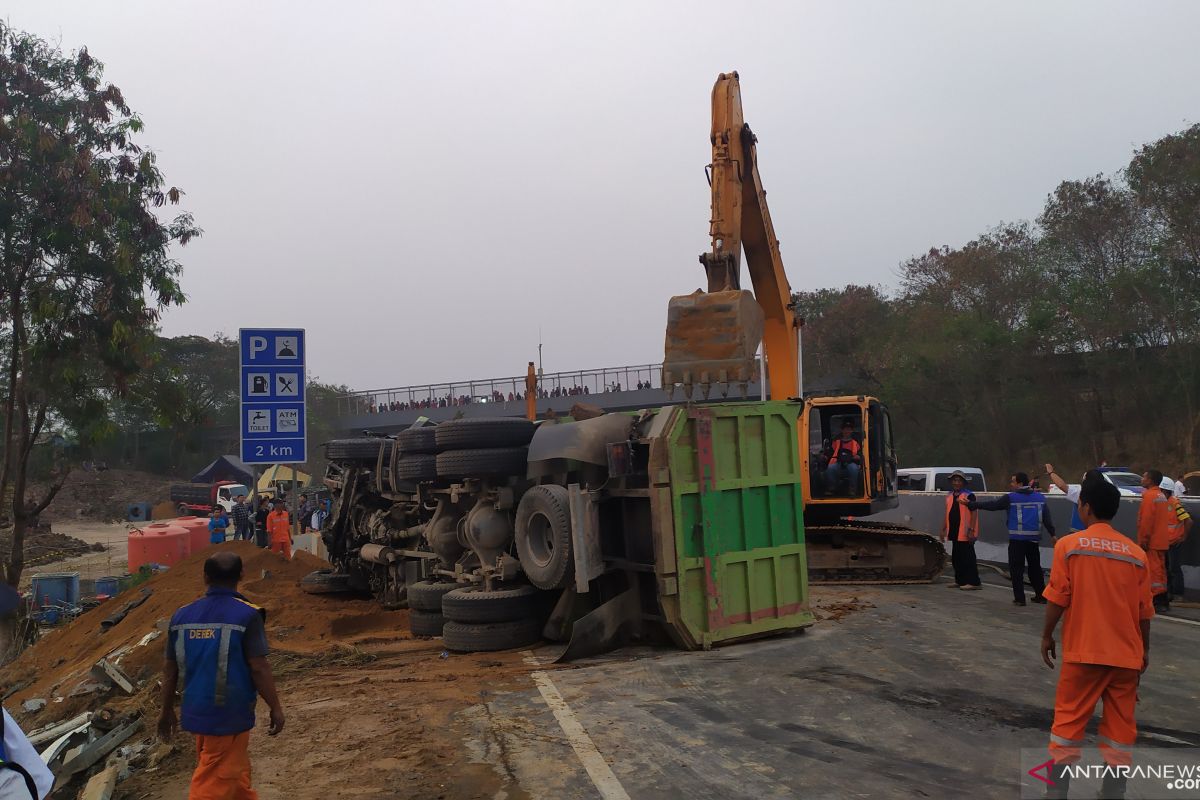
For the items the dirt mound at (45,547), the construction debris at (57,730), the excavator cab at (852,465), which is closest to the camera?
the construction debris at (57,730)

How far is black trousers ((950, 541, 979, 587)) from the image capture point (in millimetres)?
13562

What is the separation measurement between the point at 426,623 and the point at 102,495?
51.2 metres

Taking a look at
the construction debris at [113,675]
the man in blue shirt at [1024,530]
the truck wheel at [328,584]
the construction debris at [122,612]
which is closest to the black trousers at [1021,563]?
the man in blue shirt at [1024,530]

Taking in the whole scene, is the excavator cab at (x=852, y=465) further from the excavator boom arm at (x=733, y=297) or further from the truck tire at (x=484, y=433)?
the truck tire at (x=484, y=433)

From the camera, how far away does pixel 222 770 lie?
172 inches

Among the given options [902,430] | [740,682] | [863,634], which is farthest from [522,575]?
[902,430]

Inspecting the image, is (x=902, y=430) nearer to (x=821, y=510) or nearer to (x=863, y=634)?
(x=821, y=510)

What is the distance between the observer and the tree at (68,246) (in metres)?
13.9

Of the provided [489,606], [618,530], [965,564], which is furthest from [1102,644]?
[965,564]

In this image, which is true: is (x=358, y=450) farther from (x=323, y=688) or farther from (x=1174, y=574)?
(x=1174, y=574)

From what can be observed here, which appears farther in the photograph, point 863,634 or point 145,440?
point 145,440

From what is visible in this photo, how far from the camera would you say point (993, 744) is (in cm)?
562

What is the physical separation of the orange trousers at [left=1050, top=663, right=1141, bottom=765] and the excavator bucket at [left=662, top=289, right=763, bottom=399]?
5223 millimetres

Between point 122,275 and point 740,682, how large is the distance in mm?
12035
